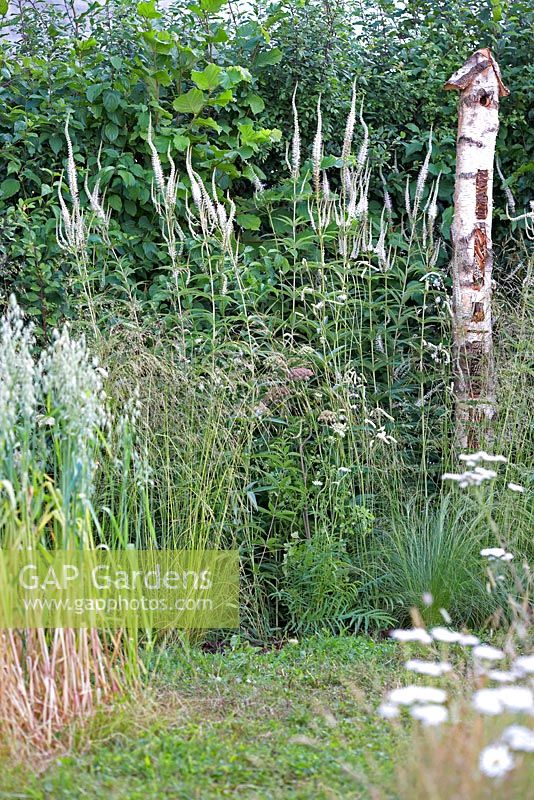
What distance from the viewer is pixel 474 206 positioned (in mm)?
4840

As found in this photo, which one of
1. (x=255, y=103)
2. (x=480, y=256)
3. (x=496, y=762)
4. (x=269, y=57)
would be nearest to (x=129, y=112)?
(x=255, y=103)

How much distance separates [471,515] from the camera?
14.1 ft

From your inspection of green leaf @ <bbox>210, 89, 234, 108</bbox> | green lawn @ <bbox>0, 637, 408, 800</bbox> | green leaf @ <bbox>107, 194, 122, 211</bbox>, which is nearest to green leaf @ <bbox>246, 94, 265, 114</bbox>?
green leaf @ <bbox>210, 89, 234, 108</bbox>

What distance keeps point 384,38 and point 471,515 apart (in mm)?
3239

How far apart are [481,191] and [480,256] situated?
1.14ft

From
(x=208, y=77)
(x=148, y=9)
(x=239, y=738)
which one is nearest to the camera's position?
(x=239, y=738)

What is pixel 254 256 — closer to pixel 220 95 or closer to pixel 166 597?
pixel 220 95

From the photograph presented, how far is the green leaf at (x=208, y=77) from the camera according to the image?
495cm

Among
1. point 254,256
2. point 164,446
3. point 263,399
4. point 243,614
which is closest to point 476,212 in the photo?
point 254,256

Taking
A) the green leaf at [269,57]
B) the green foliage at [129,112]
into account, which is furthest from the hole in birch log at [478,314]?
the green leaf at [269,57]

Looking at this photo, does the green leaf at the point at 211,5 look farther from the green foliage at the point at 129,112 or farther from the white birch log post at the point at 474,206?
the white birch log post at the point at 474,206

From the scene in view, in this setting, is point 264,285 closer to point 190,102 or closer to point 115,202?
point 115,202

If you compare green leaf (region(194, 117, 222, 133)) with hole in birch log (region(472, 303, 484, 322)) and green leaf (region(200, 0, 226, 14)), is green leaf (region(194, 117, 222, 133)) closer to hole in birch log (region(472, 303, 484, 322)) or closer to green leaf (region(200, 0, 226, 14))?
green leaf (region(200, 0, 226, 14))

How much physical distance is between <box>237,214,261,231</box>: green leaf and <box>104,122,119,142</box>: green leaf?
0.81 meters
